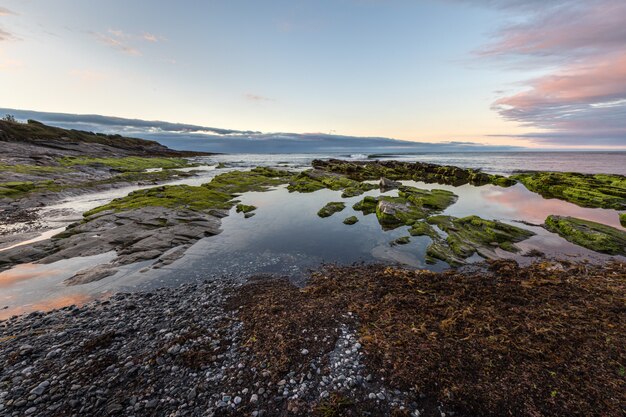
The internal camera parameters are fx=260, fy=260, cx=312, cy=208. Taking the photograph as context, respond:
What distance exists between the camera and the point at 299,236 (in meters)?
22.9

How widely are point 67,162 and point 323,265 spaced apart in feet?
261

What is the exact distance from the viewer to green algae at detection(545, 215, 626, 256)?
18547 mm

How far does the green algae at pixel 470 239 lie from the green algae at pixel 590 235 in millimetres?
2626

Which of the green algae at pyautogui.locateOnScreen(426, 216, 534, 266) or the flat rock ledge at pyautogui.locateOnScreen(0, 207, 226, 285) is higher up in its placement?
the green algae at pyautogui.locateOnScreen(426, 216, 534, 266)

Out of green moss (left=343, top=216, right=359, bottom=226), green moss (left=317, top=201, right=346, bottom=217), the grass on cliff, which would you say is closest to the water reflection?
green moss (left=343, top=216, right=359, bottom=226)

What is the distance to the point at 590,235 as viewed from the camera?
65.3ft

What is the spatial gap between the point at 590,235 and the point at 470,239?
8719mm

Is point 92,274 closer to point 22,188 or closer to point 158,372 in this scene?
point 158,372

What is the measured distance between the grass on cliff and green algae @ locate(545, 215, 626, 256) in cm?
409

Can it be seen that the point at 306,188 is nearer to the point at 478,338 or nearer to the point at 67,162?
the point at 478,338

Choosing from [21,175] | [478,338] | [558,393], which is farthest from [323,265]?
[21,175]

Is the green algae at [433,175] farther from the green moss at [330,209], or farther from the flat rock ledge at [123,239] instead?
the flat rock ledge at [123,239]

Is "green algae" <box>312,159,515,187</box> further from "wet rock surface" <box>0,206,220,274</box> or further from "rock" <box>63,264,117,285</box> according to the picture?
"rock" <box>63,264,117,285</box>

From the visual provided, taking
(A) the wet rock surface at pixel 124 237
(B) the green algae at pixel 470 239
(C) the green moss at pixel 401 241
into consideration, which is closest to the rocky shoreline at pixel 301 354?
(B) the green algae at pixel 470 239
